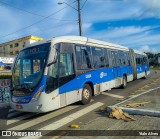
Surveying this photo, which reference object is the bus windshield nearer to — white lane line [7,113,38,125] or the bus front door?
white lane line [7,113,38,125]

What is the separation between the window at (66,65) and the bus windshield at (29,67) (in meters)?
0.73

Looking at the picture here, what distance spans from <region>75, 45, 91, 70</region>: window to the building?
203 feet

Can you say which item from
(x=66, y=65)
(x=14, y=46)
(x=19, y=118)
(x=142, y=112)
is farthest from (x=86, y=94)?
(x=14, y=46)

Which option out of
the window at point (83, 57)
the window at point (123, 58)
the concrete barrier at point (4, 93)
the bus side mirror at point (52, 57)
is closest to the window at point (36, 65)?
the bus side mirror at point (52, 57)

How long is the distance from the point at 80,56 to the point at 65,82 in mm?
1811

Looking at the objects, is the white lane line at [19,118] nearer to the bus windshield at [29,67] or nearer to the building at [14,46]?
the bus windshield at [29,67]

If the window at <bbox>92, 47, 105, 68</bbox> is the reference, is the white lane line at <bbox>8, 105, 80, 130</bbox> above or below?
below

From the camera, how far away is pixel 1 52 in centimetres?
8512

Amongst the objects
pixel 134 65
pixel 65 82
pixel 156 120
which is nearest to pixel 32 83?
pixel 65 82

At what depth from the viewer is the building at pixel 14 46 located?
237 feet

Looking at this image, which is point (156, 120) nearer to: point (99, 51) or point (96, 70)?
point (96, 70)

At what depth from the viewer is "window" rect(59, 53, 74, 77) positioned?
348 inches

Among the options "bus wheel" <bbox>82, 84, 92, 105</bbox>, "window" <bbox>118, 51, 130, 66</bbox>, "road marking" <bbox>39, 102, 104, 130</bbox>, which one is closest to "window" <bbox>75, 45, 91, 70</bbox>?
"bus wheel" <bbox>82, 84, 92, 105</bbox>

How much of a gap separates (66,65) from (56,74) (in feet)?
2.54
